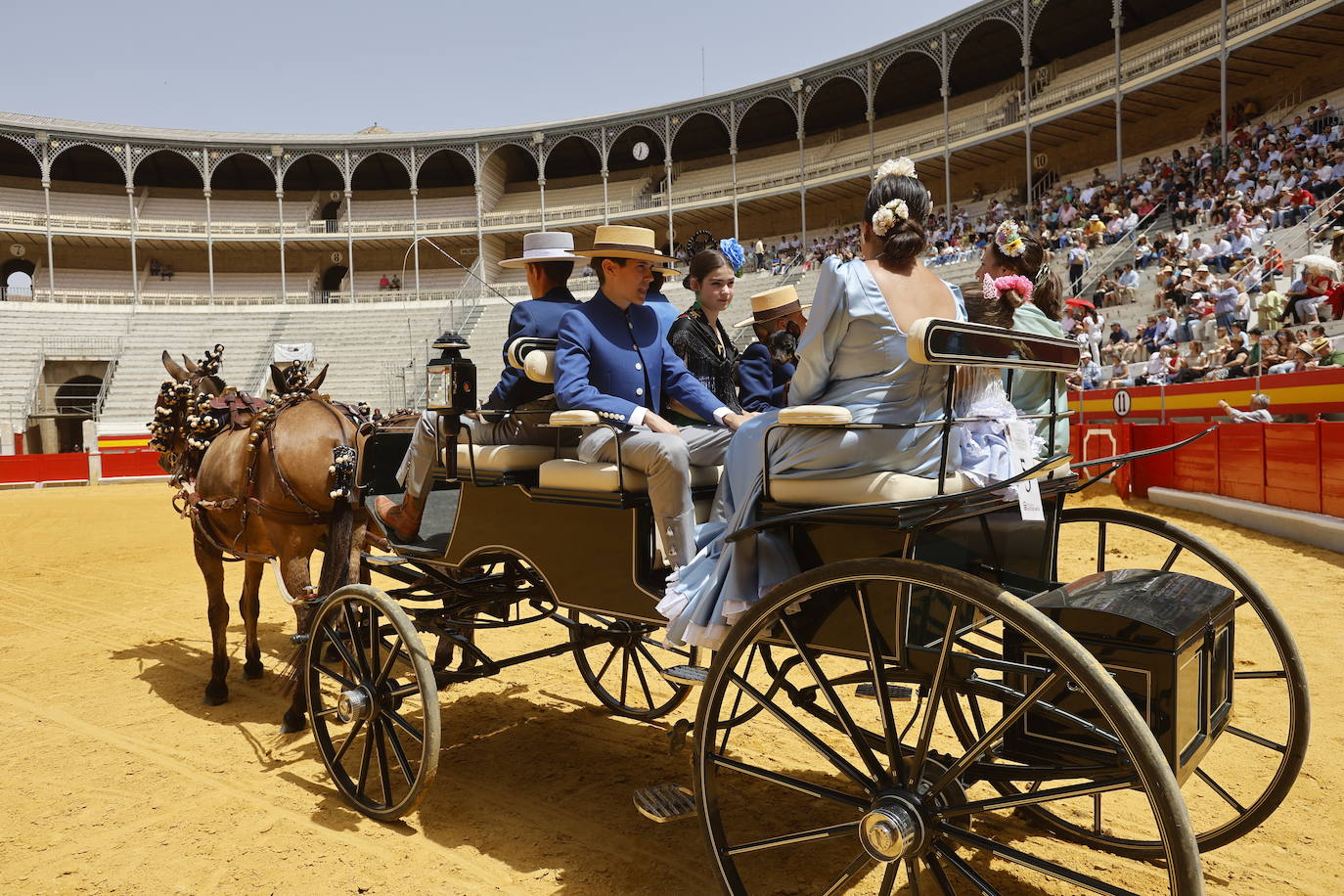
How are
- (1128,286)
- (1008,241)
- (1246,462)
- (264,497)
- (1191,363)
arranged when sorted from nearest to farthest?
(1008,241) → (264,497) → (1246,462) → (1191,363) → (1128,286)

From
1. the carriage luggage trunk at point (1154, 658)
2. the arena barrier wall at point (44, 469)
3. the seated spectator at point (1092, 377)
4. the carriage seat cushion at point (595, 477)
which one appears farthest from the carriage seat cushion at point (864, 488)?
the arena barrier wall at point (44, 469)

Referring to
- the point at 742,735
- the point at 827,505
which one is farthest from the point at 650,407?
the point at 742,735

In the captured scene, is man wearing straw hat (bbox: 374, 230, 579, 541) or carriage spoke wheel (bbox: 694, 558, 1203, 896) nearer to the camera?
carriage spoke wheel (bbox: 694, 558, 1203, 896)

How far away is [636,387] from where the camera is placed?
3605mm

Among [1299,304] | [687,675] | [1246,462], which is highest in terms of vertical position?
[1299,304]

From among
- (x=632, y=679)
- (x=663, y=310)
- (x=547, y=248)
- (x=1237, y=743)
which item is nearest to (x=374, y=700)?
(x=632, y=679)

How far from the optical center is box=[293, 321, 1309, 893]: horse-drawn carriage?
2.15 m

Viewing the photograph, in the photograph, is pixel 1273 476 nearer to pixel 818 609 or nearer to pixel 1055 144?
pixel 818 609

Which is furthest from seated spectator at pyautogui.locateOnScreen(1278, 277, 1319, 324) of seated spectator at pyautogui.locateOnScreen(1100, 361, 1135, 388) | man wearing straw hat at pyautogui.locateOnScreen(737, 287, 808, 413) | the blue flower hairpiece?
the blue flower hairpiece

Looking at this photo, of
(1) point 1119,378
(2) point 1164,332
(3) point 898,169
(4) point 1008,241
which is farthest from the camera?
(1) point 1119,378

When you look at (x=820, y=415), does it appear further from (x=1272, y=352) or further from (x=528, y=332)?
(x=1272, y=352)

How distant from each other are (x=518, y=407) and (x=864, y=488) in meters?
1.97

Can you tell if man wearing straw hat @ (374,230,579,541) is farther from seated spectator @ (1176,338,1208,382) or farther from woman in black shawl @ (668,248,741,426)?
seated spectator @ (1176,338,1208,382)

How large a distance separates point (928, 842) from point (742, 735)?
2.10 metres
